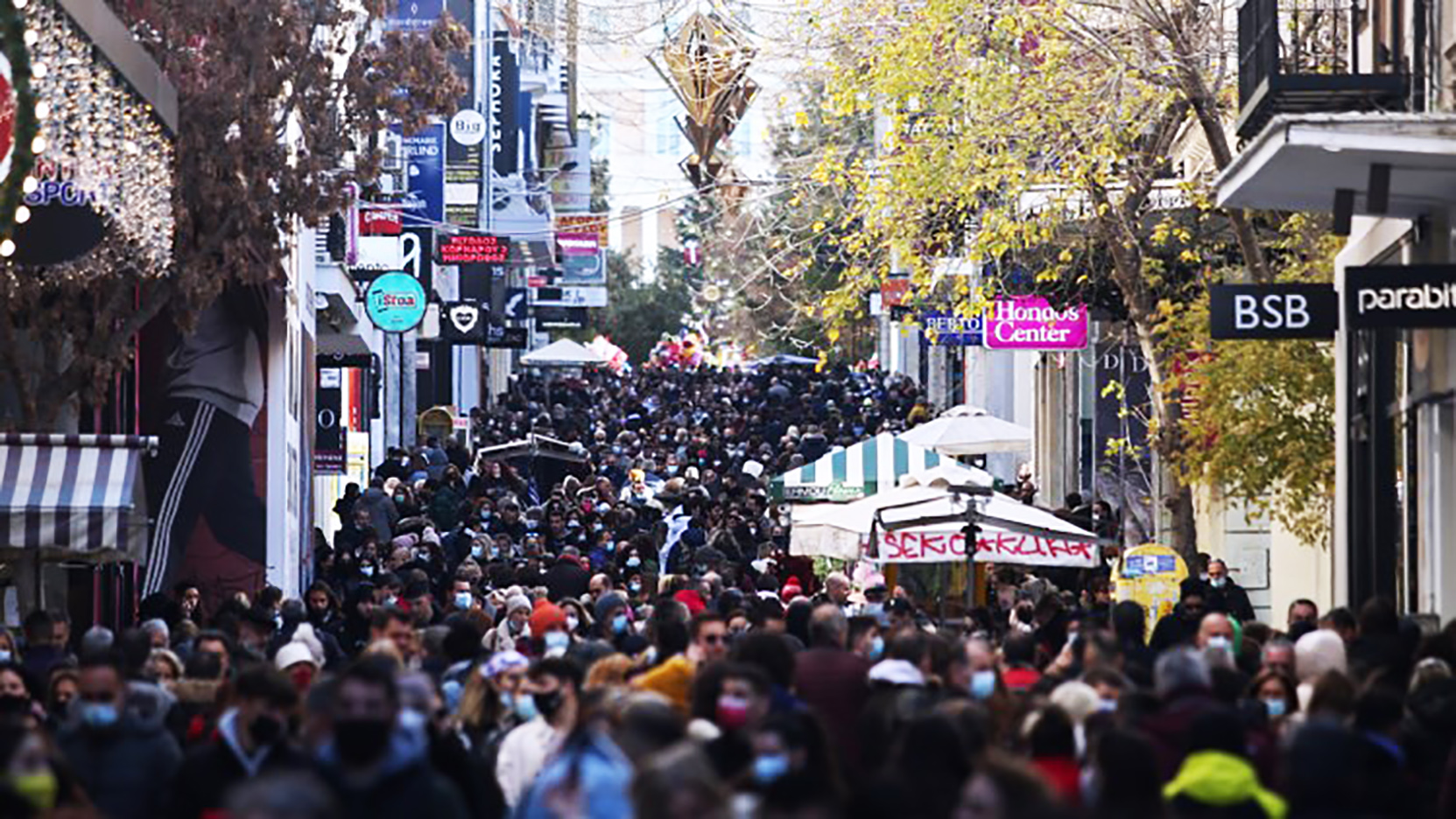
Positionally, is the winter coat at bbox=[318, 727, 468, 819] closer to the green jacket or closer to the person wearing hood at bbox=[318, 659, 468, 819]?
the person wearing hood at bbox=[318, 659, 468, 819]

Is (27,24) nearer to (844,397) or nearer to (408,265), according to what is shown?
(408,265)

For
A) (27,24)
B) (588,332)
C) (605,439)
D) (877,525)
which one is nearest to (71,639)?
(877,525)

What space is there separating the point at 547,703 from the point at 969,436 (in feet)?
70.1

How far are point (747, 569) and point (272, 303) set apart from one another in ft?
20.8

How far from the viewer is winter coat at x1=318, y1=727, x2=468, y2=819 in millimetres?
9492

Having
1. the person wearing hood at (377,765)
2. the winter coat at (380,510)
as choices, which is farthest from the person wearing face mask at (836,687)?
the winter coat at (380,510)

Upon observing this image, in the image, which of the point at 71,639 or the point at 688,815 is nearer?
the point at 688,815

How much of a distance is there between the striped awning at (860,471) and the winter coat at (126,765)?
17632mm

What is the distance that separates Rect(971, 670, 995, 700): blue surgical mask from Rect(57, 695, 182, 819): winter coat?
12.5 feet

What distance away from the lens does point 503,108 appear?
244 ft

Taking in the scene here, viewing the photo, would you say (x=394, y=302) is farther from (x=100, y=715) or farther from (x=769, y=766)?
(x=769, y=766)

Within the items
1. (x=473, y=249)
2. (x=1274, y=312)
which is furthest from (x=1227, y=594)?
(x=473, y=249)

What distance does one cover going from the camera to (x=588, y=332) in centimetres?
12169

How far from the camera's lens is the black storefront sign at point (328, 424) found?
40.2 m
